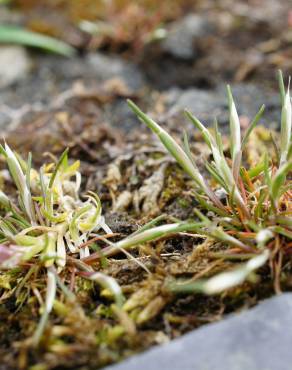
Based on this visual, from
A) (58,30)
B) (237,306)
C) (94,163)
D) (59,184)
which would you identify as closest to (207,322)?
(237,306)

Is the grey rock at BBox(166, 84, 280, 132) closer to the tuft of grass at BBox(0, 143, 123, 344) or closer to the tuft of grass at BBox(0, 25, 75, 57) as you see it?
the tuft of grass at BBox(0, 25, 75, 57)

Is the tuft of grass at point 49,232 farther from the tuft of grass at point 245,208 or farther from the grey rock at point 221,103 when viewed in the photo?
the grey rock at point 221,103

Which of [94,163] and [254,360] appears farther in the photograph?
[94,163]

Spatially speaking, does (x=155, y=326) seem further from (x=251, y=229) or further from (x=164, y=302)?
(x=251, y=229)

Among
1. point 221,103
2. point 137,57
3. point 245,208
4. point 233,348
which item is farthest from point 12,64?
point 233,348

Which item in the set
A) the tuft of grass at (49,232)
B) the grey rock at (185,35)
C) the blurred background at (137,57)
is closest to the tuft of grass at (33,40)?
the blurred background at (137,57)

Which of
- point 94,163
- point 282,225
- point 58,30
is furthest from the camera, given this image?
point 58,30
